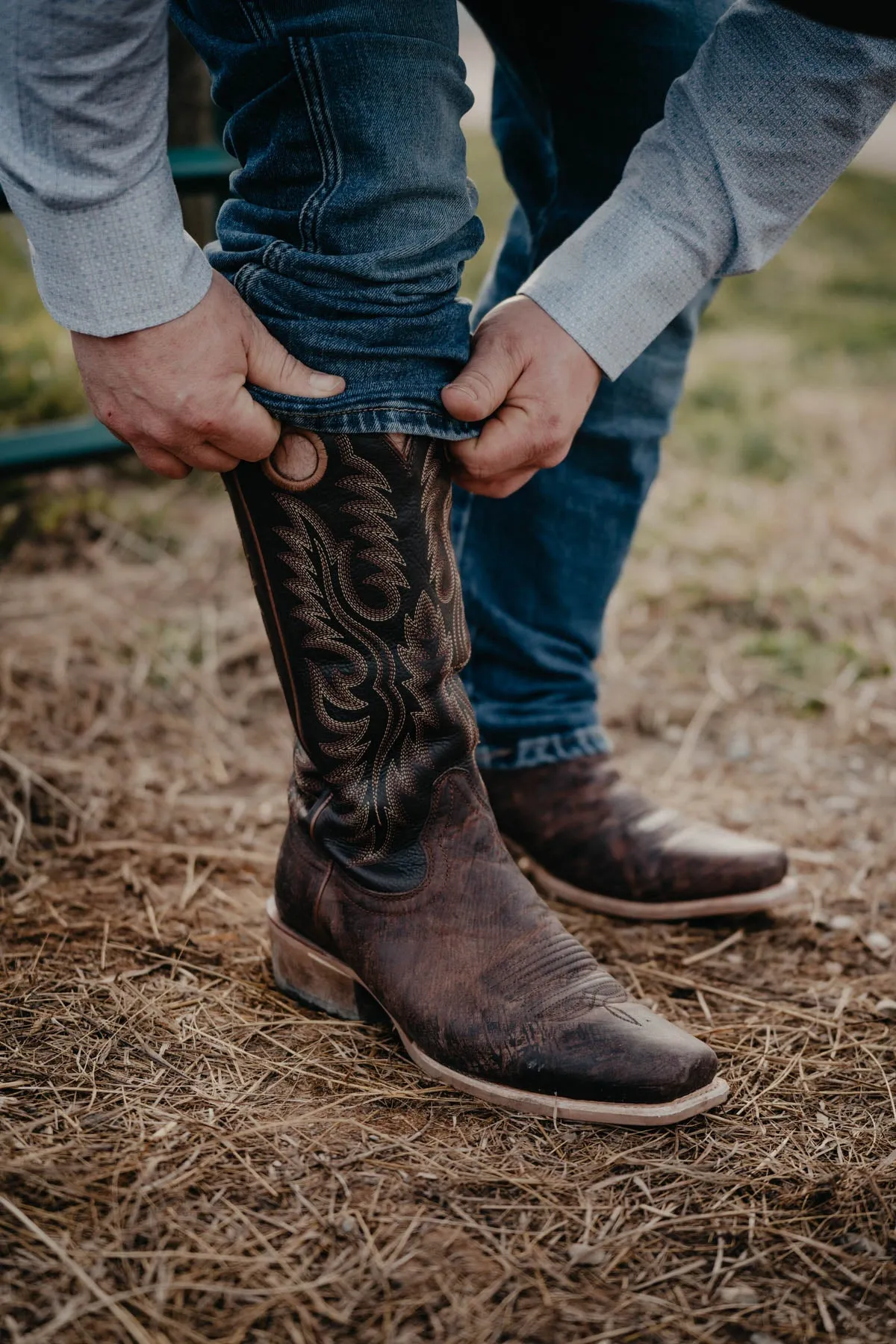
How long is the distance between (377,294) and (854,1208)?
38.6 inches

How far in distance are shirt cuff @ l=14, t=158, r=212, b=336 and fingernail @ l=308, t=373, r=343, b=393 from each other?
0.13 meters

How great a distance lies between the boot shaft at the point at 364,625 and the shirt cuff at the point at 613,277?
8.3 inches

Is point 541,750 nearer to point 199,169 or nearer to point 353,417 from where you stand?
point 353,417

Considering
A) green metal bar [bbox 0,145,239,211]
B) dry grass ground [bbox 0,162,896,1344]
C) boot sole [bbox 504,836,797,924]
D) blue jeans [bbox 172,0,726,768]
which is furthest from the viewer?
green metal bar [bbox 0,145,239,211]

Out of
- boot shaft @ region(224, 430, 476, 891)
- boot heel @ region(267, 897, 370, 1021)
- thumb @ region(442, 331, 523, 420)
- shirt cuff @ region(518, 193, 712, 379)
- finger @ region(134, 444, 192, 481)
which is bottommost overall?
boot heel @ region(267, 897, 370, 1021)

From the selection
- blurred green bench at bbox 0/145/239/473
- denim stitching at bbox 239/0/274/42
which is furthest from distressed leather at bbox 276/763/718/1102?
blurred green bench at bbox 0/145/239/473

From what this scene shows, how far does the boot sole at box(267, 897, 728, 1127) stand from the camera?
3.80 feet

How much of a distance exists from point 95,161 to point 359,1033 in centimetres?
95

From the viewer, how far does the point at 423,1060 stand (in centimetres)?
123

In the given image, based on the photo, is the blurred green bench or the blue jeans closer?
the blue jeans

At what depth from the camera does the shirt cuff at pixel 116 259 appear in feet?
3.29

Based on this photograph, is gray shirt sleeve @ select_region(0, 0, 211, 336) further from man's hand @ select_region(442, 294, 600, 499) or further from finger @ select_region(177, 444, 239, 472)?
man's hand @ select_region(442, 294, 600, 499)

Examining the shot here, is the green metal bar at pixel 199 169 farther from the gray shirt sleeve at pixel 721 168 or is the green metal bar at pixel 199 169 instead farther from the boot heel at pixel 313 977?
the boot heel at pixel 313 977

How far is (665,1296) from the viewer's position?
954 mm
